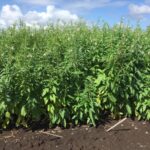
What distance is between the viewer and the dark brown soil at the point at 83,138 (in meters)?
5.85

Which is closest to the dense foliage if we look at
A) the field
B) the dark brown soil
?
the field

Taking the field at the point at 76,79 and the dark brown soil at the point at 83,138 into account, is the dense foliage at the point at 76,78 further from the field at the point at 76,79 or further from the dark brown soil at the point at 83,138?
the dark brown soil at the point at 83,138

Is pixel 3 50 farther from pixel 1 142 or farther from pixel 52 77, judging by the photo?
pixel 1 142

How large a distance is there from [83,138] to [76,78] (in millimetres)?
877

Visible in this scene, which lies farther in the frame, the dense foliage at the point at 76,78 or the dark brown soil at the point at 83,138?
the dense foliage at the point at 76,78

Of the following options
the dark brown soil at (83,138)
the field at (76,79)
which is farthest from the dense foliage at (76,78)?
the dark brown soil at (83,138)

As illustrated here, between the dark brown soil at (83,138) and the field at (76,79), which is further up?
the field at (76,79)

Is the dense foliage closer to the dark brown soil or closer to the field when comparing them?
the field

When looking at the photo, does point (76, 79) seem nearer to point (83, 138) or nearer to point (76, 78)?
point (76, 78)

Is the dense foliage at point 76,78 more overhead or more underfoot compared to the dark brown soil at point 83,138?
more overhead

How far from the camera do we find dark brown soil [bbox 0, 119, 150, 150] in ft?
Answer: 19.2

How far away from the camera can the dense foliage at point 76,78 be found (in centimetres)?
606

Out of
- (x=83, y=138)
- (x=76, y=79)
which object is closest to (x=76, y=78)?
(x=76, y=79)

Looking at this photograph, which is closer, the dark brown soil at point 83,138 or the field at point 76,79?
the dark brown soil at point 83,138
